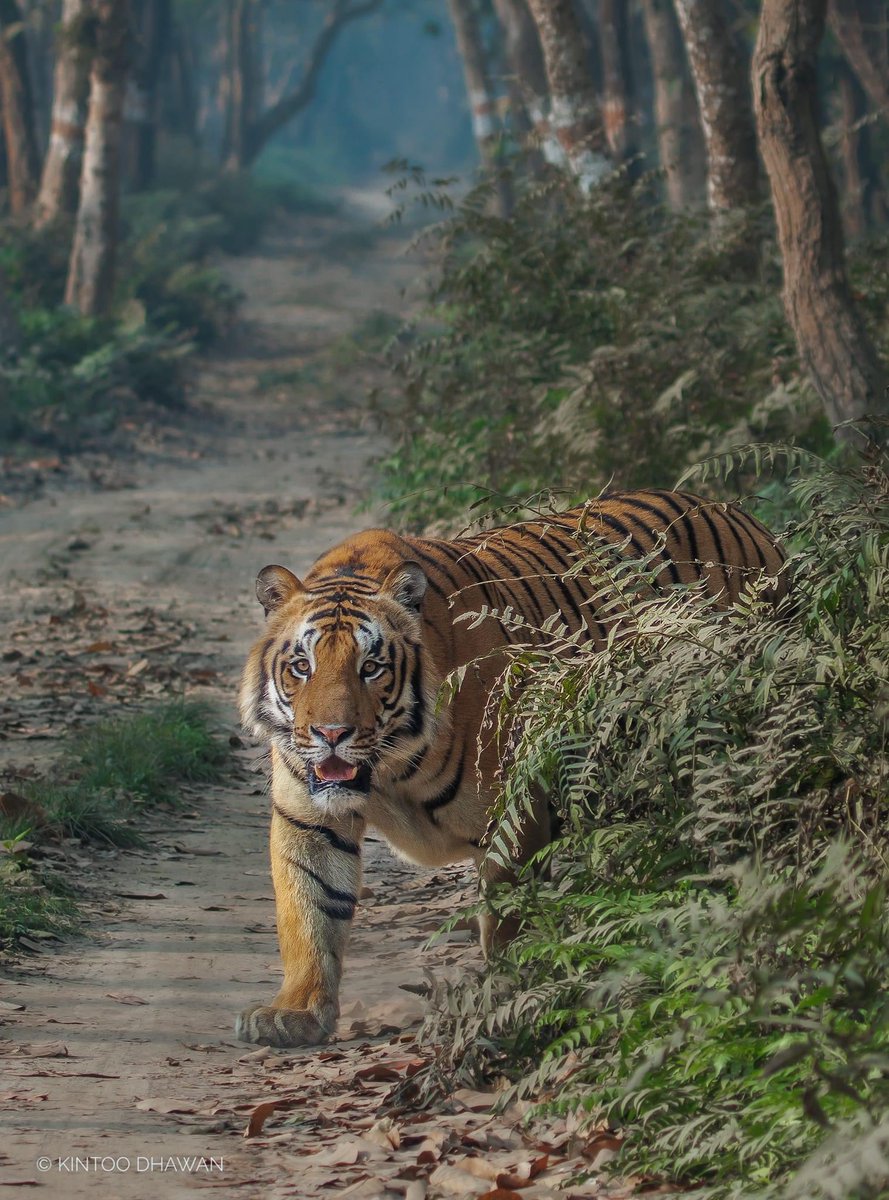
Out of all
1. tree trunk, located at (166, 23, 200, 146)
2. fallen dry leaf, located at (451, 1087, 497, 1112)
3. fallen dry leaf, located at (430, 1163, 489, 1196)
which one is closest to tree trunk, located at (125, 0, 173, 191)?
tree trunk, located at (166, 23, 200, 146)

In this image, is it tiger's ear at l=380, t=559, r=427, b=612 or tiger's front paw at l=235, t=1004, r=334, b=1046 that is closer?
tiger's front paw at l=235, t=1004, r=334, b=1046

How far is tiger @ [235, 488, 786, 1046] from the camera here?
4551 millimetres

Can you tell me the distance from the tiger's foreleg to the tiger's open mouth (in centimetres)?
17

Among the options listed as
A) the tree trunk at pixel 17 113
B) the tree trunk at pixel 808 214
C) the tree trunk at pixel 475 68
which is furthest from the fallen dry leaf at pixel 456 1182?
the tree trunk at pixel 475 68

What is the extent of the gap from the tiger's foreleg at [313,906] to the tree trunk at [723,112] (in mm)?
7815

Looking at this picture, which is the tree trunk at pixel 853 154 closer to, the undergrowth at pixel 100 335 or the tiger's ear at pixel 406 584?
the undergrowth at pixel 100 335

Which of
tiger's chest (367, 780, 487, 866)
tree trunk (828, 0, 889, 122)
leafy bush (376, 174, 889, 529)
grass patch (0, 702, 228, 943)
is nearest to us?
tiger's chest (367, 780, 487, 866)

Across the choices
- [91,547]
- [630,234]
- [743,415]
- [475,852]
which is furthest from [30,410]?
[475,852]

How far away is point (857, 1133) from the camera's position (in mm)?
2787

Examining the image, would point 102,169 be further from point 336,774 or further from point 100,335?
point 336,774

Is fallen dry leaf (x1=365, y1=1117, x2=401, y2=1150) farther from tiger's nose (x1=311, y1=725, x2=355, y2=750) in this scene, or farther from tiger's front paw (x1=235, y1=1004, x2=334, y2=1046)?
tiger's nose (x1=311, y1=725, x2=355, y2=750)

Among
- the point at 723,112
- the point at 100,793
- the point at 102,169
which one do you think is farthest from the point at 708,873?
the point at 102,169

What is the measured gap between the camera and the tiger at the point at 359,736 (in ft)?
14.9

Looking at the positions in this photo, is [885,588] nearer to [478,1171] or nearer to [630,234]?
[478,1171]
